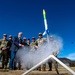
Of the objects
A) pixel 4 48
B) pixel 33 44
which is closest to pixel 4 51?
pixel 4 48

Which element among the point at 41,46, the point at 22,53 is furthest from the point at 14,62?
the point at 41,46

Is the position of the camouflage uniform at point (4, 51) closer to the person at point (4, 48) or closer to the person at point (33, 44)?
the person at point (4, 48)

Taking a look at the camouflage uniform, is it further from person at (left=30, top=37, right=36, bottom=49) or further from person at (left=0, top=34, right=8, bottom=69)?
person at (left=30, top=37, right=36, bottom=49)

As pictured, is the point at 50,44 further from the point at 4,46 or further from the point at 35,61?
the point at 4,46

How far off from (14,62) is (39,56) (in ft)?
4.97

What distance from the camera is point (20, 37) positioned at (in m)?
14.7

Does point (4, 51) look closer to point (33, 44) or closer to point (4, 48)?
point (4, 48)

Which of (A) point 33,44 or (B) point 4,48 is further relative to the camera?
(A) point 33,44

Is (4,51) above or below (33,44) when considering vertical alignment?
below

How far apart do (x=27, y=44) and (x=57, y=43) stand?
304 cm

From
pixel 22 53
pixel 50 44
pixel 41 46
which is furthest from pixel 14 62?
pixel 50 44

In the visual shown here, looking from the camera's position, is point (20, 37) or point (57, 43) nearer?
point (57, 43)

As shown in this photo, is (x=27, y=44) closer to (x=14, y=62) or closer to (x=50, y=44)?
(x=14, y=62)

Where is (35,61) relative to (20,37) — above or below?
below
